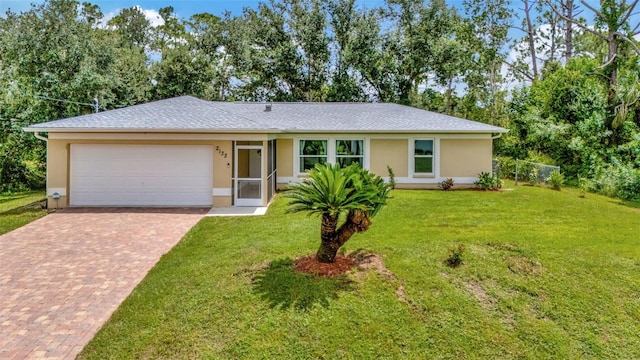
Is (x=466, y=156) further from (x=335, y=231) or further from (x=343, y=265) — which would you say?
(x=335, y=231)

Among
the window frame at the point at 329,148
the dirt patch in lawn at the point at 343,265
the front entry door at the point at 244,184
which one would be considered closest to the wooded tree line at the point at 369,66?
the window frame at the point at 329,148

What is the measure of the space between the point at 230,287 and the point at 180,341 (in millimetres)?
1431

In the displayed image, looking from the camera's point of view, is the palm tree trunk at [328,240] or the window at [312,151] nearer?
the palm tree trunk at [328,240]

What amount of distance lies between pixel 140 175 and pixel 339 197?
9.87m

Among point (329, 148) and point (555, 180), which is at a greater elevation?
point (329, 148)

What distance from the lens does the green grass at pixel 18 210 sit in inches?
426

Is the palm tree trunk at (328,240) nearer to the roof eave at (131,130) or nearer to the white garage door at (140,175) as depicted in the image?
the roof eave at (131,130)

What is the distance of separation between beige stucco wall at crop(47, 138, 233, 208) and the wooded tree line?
7.69 meters

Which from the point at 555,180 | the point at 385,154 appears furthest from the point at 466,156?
the point at 555,180

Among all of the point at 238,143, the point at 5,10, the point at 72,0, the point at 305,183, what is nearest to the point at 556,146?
the point at 238,143

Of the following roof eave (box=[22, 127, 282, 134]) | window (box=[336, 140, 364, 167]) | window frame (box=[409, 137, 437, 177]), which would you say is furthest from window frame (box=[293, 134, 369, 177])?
roof eave (box=[22, 127, 282, 134])

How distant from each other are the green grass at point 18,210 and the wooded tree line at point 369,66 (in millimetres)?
3608

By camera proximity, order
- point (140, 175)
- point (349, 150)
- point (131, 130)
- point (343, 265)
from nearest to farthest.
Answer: point (343, 265), point (131, 130), point (140, 175), point (349, 150)

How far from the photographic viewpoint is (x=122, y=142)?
13086 millimetres
